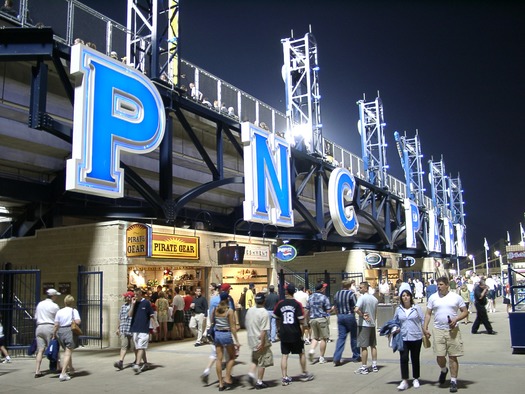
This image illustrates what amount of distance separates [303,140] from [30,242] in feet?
49.4

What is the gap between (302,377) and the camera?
995 centimetres

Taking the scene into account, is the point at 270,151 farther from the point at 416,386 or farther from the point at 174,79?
the point at 416,386

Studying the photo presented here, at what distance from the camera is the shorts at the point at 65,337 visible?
34.6ft

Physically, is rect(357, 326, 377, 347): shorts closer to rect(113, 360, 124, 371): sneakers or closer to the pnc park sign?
rect(113, 360, 124, 371): sneakers

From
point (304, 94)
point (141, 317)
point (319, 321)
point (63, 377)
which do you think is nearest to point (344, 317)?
point (319, 321)

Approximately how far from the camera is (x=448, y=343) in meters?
8.71

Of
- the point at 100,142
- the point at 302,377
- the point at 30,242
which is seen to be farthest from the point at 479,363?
the point at 30,242

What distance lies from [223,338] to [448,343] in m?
3.91

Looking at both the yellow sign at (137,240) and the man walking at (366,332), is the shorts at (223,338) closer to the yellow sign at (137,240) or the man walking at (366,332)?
the man walking at (366,332)

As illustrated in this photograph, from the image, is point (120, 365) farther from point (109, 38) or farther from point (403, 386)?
point (109, 38)

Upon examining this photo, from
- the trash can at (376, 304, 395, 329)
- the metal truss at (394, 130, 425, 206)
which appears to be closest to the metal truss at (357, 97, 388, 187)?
the metal truss at (394, 130, 425, 206)

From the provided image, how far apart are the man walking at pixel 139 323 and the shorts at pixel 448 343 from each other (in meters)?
5.98

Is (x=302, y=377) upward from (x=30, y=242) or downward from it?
downward

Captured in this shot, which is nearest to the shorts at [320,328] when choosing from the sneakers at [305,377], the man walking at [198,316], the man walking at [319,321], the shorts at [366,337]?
the man walking at [319,321]
